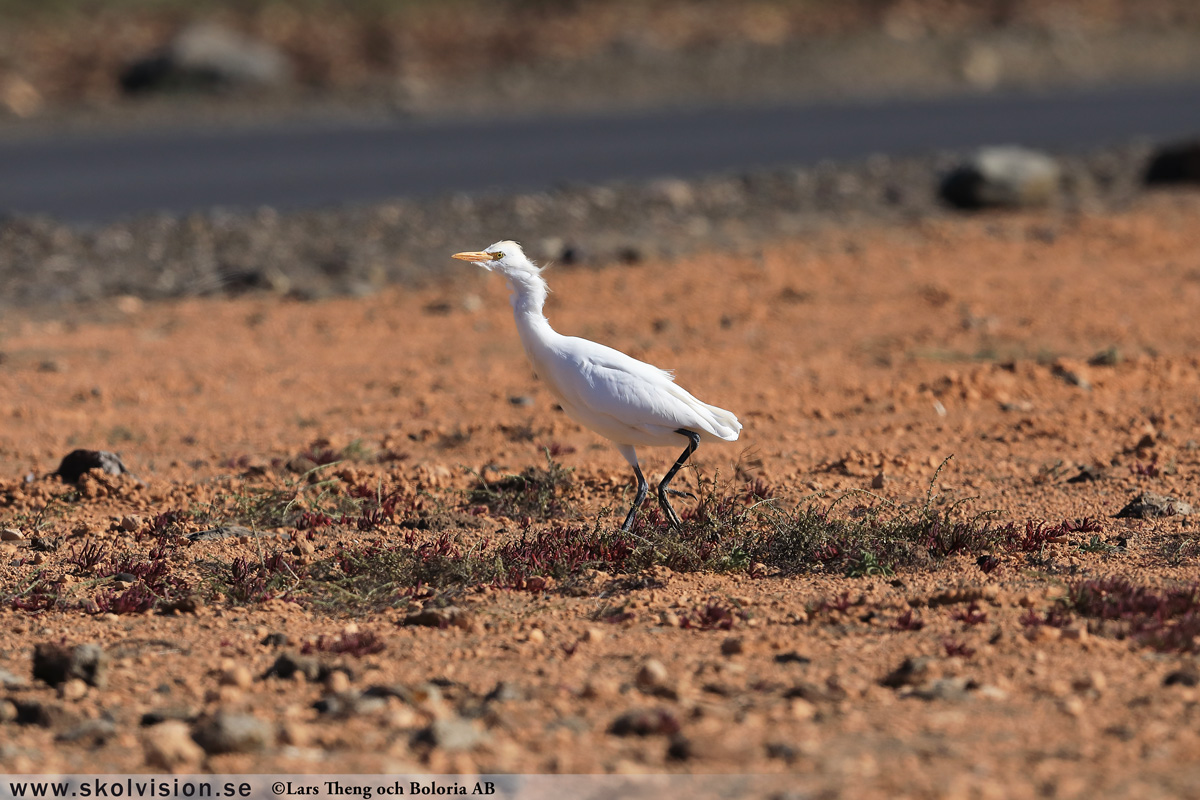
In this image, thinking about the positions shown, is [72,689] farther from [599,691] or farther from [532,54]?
[532,54]

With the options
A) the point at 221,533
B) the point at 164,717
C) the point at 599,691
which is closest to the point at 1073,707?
the point at 599,691

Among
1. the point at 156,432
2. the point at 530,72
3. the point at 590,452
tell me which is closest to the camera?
the point at 590,452

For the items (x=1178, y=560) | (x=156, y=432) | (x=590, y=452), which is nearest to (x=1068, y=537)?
(x=1178, y=560)

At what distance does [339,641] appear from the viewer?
5.84 meters

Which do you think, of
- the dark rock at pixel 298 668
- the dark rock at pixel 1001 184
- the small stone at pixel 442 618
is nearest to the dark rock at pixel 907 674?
the small stone at pixel 442 618

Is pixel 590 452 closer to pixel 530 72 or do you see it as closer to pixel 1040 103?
pixel 1040 103

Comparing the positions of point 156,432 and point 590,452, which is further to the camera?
point 156,432

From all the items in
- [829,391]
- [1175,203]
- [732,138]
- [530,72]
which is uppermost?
[530,72]

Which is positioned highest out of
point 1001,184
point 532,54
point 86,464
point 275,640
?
point 532,54

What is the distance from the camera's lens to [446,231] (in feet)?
54.9

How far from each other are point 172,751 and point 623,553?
2.62m

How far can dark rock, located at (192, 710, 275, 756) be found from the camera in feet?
15.8

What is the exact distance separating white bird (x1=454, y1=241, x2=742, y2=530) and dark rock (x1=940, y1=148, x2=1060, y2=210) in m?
11.2

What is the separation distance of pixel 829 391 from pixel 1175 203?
30.5 feet
